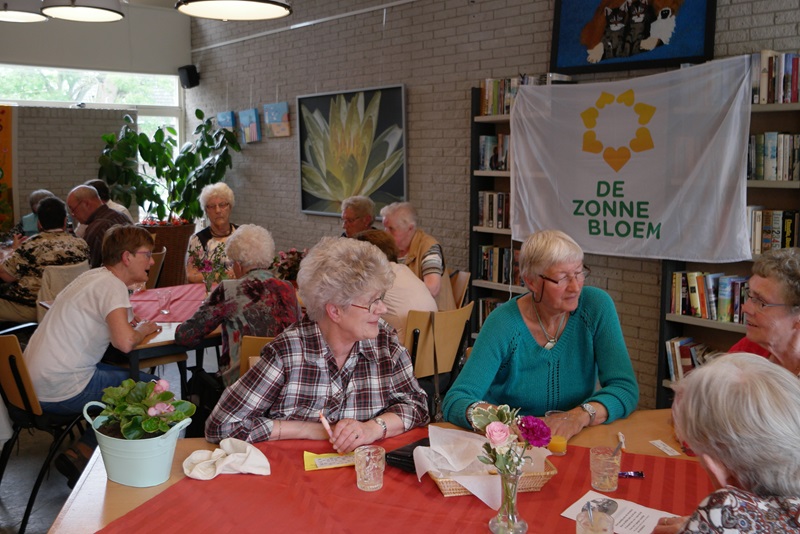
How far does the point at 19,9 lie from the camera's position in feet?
21.7

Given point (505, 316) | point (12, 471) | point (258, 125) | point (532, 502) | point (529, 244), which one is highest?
point (258, 125)

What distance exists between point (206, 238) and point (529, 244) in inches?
140

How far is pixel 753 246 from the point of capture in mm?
4426

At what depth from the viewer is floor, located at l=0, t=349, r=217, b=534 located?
3.71 metres

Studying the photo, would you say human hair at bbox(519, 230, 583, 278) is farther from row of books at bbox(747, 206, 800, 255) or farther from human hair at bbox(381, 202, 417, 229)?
human hair at bbox(381, 202, 417, 229)

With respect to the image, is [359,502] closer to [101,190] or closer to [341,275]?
[341,275]

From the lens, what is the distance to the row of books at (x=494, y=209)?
584 centimetres

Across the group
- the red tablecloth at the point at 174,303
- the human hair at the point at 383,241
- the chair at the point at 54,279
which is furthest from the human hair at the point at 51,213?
the human hair at the point at 383,241

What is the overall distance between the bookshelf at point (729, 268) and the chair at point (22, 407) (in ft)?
10.7

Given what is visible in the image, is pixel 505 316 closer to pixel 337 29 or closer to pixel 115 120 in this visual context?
pixel 337 29

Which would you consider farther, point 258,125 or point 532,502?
point 258,125

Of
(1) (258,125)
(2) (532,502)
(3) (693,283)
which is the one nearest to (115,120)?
(1) (258,125)

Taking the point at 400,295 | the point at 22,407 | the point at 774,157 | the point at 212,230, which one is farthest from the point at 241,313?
the point at 774,157

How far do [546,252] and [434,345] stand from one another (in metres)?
1.15
